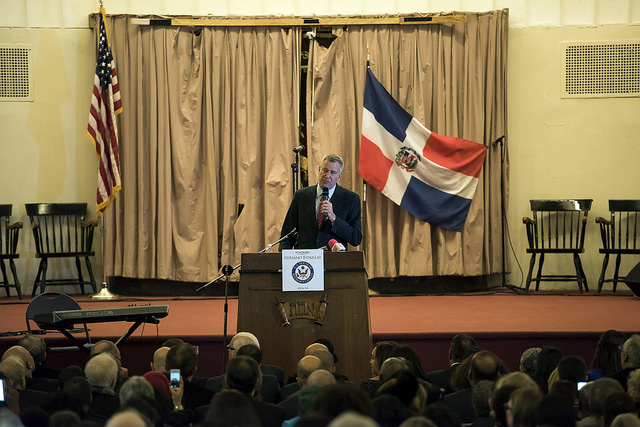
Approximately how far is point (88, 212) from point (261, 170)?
2.07m

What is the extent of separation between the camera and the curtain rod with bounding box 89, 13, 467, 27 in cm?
983

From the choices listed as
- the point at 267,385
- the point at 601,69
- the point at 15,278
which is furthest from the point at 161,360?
the point at 601,69

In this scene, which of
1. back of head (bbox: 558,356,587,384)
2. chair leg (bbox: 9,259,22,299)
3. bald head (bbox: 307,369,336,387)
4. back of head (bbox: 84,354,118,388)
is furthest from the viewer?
chair leg (bbox: 9,259,22,299)

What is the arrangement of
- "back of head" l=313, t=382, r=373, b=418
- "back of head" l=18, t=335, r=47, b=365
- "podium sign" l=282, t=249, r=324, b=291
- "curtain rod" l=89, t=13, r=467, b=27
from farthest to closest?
"curtain rod" l=89, t=13, r=467, b=27 → "podium sign" l=282, t=249, r=324, b=291 → "back of head" l=18, t=335, r=47, b=365 → "back of head" l=313, t=382, r=373, b=418

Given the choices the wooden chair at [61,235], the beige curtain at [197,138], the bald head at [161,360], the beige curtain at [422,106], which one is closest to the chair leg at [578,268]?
the beige curtain at [422,106]

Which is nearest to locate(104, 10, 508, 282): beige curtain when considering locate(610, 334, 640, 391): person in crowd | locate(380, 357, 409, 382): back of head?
locate(610, 334, 640, 391): person in crowd

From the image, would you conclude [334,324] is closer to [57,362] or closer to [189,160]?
[57,362]

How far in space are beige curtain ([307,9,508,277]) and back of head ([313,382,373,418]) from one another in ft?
22.4

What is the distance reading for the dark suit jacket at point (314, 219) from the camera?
636 centimetres

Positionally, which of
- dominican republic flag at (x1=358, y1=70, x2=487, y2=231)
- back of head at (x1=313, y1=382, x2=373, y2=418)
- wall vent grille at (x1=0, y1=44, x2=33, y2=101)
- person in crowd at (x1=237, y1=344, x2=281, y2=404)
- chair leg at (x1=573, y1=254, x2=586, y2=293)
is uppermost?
wall vent grille at (x1=0, y1=44, x2=33, y2=101)

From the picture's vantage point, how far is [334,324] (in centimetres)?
569

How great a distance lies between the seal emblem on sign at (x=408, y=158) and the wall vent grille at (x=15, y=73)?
14.1 feet

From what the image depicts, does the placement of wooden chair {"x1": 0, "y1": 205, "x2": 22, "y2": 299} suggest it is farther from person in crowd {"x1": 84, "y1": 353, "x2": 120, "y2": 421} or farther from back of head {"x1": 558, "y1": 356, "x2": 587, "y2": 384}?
back of head {"x1": 558, "y1": 356, "x2": 587, "y2": 384}

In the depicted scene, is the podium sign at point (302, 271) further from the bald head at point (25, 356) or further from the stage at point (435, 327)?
the bald head at point (25, 356)
